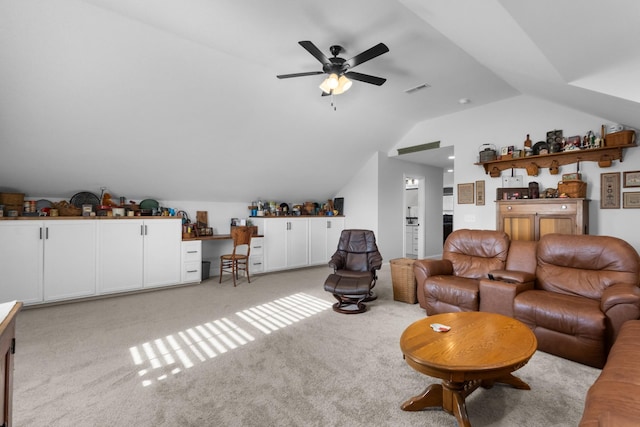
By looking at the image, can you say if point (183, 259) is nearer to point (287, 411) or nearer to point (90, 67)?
point (90, 67)

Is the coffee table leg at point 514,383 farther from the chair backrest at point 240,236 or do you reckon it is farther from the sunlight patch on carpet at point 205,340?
the chair backrest at point 240,236

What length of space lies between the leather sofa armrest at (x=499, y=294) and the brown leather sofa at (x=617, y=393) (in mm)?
991

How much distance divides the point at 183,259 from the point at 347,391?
3738 mm

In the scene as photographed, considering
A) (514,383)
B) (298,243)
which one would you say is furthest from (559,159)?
(298,243)

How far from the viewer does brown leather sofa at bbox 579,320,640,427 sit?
106cm

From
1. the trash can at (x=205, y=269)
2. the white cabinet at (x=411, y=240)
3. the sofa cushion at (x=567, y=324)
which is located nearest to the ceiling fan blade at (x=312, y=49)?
the sofa cushion at (x=567, y=324)

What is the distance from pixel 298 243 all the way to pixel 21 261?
4120 mm

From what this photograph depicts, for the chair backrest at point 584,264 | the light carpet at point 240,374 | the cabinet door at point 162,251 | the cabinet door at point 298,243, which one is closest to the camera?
the light carpet at point 240,374

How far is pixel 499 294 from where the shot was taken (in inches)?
111

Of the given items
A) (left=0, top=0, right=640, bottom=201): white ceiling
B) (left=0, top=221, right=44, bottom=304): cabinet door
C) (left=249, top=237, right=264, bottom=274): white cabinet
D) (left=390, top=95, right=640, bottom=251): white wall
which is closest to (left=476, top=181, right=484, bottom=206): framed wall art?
(left=390, top=95, right=640, bottom=251): white wall

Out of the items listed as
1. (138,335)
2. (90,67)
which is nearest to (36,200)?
(90,67)

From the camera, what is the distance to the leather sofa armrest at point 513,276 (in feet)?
9.45

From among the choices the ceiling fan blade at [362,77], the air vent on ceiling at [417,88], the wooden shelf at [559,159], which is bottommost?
the wooden shelf at [559,159]

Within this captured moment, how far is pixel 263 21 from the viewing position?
2756 mm
